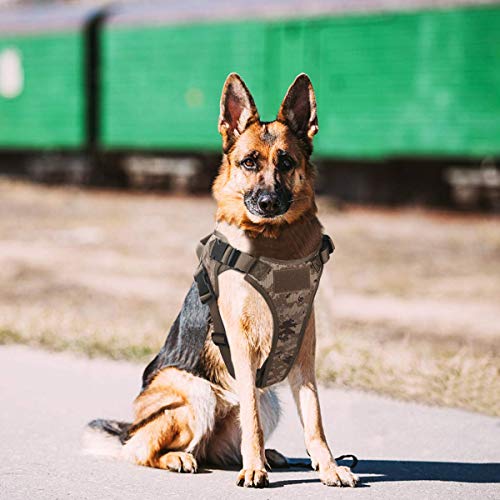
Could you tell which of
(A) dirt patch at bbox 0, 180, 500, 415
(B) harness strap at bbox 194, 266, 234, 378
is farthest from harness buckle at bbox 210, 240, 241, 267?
(A) dirt patch at bbox 0, 180, 500, 415

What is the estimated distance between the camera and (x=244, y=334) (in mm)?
4016

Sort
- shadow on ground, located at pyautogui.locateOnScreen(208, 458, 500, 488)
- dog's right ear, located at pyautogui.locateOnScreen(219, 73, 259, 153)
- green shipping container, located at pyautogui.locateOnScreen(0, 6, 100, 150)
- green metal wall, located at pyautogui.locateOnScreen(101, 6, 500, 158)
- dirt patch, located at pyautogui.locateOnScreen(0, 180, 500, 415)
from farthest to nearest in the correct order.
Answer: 1. green shipping container, located at pyautogui.locateOnScreen(0, 6, 100, 150)
2. green metal wall, located at pyautogui.locateOnScreen(101, 6, 500, 158)
3. dirt patch, located at pyautogui.locateOnScreen(0, 180, 500, 415)
4. shadow on ground, located at pyautogui.locateOnScreen(208, 458, 500, 488)
5. dog's right ear, located at pyautogui.locateOnScreen(219, 73, 259, 153)

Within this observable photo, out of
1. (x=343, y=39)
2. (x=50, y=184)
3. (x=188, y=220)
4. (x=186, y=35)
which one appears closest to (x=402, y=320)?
(x=188, y=220)

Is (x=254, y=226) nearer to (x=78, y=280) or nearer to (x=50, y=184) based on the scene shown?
(x=78, y=280)

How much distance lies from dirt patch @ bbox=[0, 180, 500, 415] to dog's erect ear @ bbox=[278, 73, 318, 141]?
236 cm

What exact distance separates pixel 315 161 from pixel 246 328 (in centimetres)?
1556

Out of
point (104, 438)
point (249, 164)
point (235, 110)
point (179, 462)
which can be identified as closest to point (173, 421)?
point (179, 462)

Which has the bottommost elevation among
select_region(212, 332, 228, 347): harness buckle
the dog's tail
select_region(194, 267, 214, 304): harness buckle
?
the dog's tail

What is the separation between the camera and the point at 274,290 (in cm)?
401

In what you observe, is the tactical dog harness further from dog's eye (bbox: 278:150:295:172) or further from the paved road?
the paved road

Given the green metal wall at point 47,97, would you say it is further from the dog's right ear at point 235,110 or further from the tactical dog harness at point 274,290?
the tactical dog harness at point 274,290

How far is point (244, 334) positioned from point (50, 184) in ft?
65.3

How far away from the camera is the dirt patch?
22.6ft

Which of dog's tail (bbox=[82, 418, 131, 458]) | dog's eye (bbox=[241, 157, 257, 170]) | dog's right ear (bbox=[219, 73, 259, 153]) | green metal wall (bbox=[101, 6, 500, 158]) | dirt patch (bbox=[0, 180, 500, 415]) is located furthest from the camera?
green metal wall (bbox=[101, 6, 500, 158])
